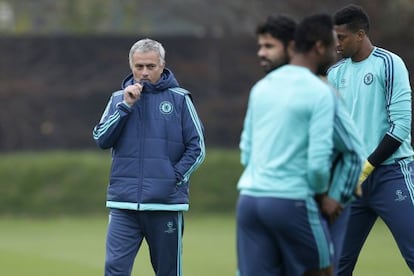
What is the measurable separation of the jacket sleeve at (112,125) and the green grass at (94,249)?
4033 millimetres

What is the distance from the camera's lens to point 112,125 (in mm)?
8672

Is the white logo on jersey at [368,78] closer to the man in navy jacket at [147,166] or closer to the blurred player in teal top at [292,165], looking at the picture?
the man in navy jacket at [147,166]

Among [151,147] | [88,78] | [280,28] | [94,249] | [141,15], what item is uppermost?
[141,15]

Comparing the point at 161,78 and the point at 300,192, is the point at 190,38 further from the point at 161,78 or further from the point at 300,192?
the point at 300,192

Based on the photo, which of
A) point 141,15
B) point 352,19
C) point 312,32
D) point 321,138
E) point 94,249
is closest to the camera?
point 321,138

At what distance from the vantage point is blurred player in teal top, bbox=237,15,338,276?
6.59 m

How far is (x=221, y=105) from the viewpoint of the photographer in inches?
916

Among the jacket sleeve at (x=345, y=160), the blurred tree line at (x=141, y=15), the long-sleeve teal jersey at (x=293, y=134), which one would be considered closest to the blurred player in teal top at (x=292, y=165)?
the long-sleeve teal jersey at (x=293, y=134)

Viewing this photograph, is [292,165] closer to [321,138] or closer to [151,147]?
[321,138]

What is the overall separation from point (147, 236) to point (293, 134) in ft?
8.33

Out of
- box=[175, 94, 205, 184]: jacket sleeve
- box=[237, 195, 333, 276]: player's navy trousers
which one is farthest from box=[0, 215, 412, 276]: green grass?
box=[237, 195, 333, 276]: player's navy trousers

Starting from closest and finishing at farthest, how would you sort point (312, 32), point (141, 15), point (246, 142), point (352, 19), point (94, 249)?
point (312, 32) < point (246, 142) < point (352, 19) < point (94, 249) < point (141, 15)

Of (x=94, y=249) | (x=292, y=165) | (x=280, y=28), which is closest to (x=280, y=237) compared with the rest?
(x=292, y=165)

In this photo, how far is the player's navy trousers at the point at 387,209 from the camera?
28.2ft
